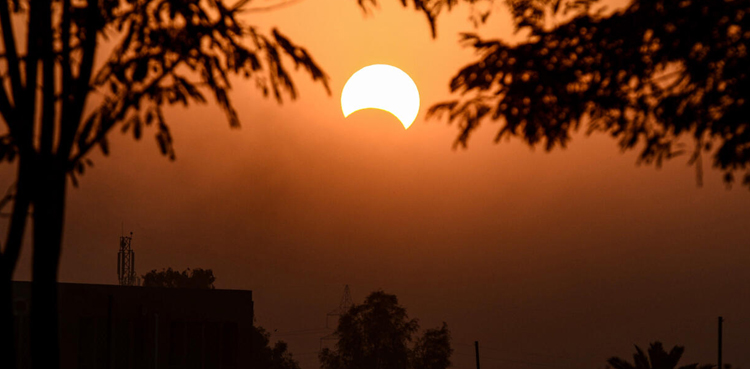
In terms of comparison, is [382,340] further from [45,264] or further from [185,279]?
[45,264]

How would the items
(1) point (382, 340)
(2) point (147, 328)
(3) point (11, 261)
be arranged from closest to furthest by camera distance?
(3) point (11, 261) → (2) point (147, 328) → (1) point (382, 340)

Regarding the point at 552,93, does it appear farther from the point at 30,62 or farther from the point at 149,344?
the point at 149,344

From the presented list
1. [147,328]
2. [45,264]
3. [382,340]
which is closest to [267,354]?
[382,340]

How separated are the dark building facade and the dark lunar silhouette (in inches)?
1583

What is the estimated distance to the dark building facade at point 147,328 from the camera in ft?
145

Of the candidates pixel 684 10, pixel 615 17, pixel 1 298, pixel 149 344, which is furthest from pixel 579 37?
Result: pixel 149 344

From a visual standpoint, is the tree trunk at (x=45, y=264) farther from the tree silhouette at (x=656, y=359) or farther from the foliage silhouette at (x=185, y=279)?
the foliage silhouette at (x=185, y=279)

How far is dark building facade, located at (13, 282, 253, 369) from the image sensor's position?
44.3 meters

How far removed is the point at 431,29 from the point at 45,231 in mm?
3951

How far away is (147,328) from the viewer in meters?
47.4

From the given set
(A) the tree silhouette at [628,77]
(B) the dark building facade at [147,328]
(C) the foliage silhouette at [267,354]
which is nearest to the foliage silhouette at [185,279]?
(C) the foliage silhouette at [267,354]

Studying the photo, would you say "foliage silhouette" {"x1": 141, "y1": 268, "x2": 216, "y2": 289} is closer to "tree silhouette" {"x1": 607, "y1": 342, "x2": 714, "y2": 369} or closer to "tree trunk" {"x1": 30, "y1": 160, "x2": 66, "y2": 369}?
"tree silhouette" {"x1": 607, "y1": 342, "x2": 714, "y2": 369}

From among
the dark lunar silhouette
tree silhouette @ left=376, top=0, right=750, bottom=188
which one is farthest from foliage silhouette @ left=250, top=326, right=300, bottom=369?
tree silhouette @ left=376, top=0, right=750, bottom=188

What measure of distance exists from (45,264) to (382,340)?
85204 millimetres
